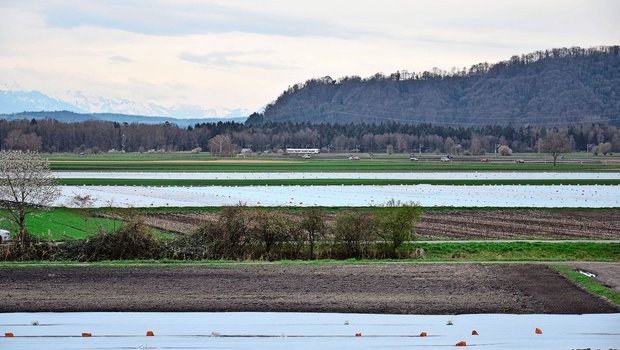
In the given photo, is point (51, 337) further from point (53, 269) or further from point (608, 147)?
point (608, 147)

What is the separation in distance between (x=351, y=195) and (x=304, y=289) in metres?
37.6

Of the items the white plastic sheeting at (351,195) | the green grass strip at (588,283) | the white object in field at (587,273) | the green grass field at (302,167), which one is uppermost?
the green grass strip at (588,283)

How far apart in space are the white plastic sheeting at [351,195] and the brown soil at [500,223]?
4.87 m

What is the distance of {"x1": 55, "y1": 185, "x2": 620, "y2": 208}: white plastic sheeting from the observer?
186 feet

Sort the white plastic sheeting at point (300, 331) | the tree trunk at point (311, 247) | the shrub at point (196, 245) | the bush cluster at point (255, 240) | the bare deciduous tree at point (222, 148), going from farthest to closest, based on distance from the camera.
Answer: the bare deciduous tree at point (222, 148), the tree trunk at point (311, 247), the bush cluster at point (255, 240), the shrub at point (196, 245), the white plastic sheeting at point (300, 331)

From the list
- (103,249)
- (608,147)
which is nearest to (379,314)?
(103,249)

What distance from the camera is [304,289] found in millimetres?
26578

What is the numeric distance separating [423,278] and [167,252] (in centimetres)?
1145

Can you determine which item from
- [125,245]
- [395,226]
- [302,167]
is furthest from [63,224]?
[302,167]

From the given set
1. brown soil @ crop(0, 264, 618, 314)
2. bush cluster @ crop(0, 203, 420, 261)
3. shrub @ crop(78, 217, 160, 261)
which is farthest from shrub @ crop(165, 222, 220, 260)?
brown soil @ crop(0, 264, 618, 314)

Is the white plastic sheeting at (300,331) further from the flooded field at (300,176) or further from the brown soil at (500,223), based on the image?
the flooded field at (300,176)

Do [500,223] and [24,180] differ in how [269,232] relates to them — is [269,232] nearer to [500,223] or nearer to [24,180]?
[24,180]

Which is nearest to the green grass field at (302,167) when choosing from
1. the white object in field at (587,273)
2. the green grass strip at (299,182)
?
the green grass strip at (299,182)

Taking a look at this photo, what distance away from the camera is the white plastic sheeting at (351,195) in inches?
2238
